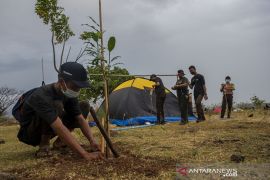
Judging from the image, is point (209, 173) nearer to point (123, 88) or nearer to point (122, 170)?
point (122, 170)

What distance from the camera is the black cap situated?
143 inches

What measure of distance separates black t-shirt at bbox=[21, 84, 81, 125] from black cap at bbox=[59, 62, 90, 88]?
377mm

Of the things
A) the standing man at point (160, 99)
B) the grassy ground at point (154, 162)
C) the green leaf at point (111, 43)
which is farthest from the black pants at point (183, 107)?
the green leaf at point (111, 43)

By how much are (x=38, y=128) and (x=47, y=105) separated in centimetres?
73

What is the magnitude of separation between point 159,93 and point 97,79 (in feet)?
22.5

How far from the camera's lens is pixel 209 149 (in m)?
4.48

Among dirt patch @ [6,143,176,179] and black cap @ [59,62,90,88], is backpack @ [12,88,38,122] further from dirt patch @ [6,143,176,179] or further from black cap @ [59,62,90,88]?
black cap @ [59,62,90,88]

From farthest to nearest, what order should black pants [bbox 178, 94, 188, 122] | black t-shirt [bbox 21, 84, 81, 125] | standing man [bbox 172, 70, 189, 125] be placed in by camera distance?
standing man [bbox 172, 70, 189, 125] → black pants [bbox 178, 94, 188, 122] → black t-shirt [bbox 21, 84, 81, 125]

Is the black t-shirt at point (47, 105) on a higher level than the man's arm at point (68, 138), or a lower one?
higher

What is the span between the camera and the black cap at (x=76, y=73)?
3641mm

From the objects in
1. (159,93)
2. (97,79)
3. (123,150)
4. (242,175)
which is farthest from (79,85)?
(159,93)

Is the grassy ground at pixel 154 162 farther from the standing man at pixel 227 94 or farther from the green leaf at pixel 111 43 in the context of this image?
the standing man at pixel 227 94

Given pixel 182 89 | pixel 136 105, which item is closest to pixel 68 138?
pixel 182 89

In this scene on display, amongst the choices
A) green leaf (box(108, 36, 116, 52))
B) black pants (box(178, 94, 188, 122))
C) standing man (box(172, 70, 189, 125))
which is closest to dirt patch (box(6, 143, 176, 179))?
green leaf (box(108, 36, 116, 52))
